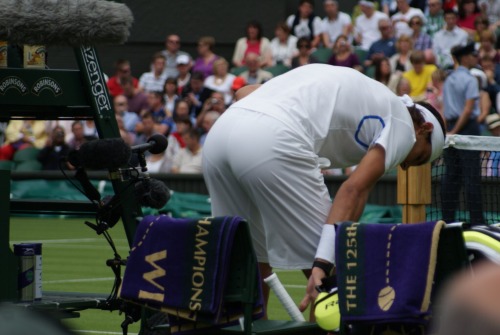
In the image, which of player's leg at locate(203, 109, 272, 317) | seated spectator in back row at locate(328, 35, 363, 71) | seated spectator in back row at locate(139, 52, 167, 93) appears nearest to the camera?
player's leg at locate(203, 109, 272, 317)

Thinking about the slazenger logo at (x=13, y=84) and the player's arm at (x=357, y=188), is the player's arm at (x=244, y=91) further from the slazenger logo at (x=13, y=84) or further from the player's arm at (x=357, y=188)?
the slazenger logo at (x=13, y=84)

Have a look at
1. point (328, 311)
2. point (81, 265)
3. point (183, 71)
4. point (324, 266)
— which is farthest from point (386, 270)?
point (183, 71)

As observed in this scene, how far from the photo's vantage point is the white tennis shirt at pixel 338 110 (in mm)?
4914

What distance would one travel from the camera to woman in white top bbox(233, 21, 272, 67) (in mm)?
20281

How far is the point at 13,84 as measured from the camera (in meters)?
5.71

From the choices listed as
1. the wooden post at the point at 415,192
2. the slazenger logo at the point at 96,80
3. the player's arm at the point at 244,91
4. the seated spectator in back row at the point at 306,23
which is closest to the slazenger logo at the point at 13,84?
the slazenger logo at the point at 96,80

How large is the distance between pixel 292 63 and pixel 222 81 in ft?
4.61

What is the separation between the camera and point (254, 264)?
433cm

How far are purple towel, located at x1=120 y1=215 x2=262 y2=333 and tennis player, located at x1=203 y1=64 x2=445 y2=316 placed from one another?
18.4 inches

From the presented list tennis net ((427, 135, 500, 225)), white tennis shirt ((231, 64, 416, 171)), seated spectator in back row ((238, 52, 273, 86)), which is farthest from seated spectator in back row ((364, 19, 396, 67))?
white tennis shirt ((231, 64, 416, 171))

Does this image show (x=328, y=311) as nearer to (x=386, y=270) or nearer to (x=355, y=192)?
(x=386, y=270)

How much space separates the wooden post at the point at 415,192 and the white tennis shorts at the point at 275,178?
278cm

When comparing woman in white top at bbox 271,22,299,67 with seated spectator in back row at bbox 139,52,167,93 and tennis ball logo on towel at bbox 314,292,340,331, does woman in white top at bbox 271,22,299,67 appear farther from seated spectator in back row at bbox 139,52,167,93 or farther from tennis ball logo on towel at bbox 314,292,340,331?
tennis ball logo on towel at bbox 314,292,340,331

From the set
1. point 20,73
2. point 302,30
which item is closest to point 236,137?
point 20,73
